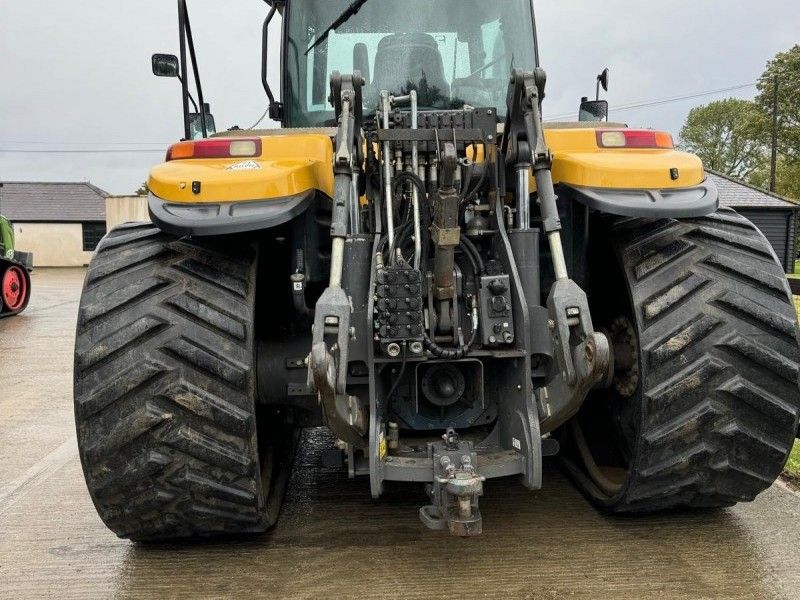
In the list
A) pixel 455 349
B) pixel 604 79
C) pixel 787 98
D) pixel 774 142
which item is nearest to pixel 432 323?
pixel 455 349

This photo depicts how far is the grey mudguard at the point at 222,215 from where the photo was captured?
8.61 ft

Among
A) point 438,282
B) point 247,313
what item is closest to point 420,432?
point 438,282

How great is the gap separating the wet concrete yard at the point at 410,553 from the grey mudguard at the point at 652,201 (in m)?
1.33

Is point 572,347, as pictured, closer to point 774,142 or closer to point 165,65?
point 165,65

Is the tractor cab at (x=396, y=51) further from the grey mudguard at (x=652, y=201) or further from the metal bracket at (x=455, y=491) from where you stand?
the metal bracket at (x=455, y=491)

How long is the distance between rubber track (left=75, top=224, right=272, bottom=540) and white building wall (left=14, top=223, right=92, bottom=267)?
39.9m

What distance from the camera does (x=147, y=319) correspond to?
105 inches

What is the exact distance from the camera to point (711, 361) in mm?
2688

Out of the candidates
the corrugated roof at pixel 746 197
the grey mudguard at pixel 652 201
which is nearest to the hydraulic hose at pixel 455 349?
the grey mudguard at pixel 652 201

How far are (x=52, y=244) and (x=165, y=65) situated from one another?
39.9 metres

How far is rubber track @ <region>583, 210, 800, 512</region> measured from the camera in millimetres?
2697

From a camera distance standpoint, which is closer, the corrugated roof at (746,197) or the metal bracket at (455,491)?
the metal bracket at (455,491)

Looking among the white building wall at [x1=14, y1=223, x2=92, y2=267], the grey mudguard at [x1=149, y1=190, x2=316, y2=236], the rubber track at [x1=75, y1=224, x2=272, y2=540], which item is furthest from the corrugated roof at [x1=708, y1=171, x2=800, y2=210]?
the white building wall at [x1=14, y1=223, x2=92, y2=267]

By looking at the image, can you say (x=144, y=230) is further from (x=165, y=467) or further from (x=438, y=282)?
(x=438, y=282)
